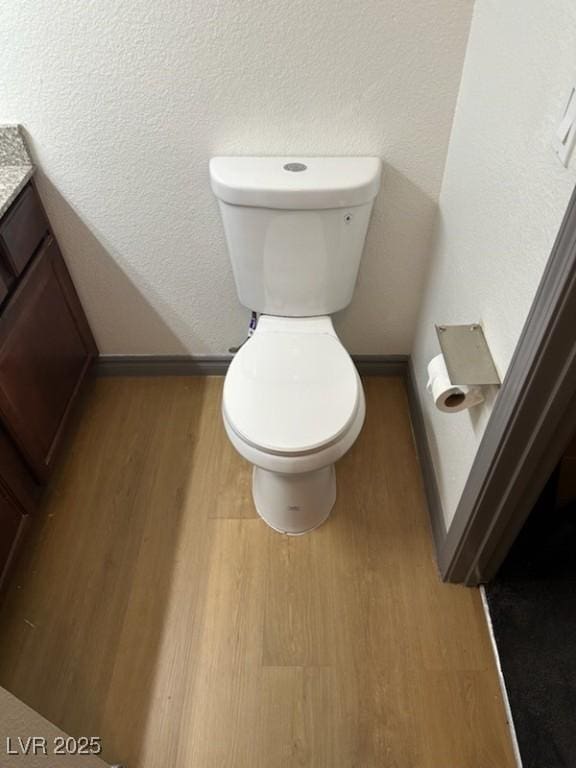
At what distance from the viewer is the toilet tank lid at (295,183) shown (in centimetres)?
130

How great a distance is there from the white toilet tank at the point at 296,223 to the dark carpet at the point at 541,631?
2.83 feet

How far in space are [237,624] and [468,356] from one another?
87 cm

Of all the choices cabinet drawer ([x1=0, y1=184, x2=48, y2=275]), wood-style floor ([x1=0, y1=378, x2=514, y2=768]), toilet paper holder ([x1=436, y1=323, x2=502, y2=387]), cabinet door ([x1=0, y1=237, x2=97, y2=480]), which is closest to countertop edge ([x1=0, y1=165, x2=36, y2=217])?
cabinet drawer ([x1=0, y1=184, x2=48, y2=275])

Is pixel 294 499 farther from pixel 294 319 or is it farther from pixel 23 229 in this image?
pixel 23 229

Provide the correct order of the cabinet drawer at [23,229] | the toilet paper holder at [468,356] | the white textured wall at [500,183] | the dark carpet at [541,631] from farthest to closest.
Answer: the cabinet drawer at [23,229], the dark carpet at [541,631], the toilet paper holder at [468,356], the white textured wall at [500,183]

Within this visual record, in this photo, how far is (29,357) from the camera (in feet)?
4.59

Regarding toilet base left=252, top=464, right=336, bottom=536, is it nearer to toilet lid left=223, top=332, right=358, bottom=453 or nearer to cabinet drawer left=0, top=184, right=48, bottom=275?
toilet lid left=223, top=332, right=358, bottom=453

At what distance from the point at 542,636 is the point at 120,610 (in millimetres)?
1062

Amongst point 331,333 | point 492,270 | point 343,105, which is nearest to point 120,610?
point 331,333

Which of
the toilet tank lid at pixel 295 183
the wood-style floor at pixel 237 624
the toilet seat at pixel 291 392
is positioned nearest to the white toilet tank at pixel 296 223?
the toilet tank lid at pixel 295 183

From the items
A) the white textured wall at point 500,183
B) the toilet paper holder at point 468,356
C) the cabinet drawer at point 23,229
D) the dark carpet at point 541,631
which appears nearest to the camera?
the white textured wall at point 500,183

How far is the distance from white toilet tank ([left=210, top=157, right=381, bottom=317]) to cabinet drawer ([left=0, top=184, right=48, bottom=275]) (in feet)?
1.63

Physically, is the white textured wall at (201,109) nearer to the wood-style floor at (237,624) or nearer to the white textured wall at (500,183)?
the white textured wall at (500,183)

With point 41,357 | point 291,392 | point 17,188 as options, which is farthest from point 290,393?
point 17,188
